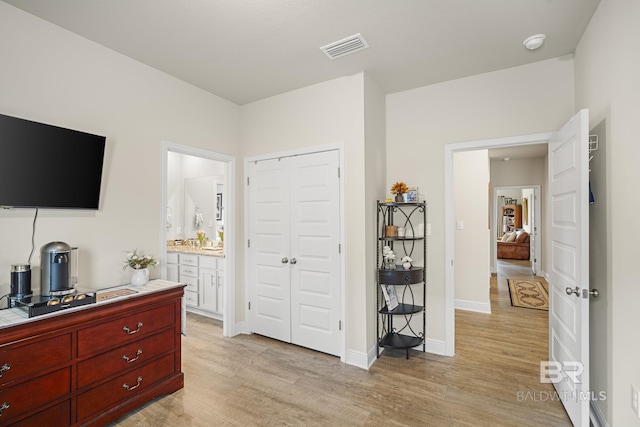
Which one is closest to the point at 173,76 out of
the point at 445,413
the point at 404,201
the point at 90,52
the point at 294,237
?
the point at 90,52

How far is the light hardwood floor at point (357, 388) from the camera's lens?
2.18 metres

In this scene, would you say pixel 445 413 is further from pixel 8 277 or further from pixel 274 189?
pixel 8 277

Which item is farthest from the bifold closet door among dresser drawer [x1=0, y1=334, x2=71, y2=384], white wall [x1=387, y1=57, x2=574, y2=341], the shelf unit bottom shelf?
dresser drawer [x1=0, y1=334, x2=71, y2=384]

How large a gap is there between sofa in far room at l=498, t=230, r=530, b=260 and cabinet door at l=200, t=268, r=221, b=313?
933cm

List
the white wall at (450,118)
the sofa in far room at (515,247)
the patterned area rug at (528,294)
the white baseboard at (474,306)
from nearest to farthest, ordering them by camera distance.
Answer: the white wall at (450,118), the white baseboard at (474,306), the patterned area rug at (528,294), the sofa in far room at (515,247)

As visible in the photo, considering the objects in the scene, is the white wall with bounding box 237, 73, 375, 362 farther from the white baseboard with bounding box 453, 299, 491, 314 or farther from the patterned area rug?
the patterned area rug

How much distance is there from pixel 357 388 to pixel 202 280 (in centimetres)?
261

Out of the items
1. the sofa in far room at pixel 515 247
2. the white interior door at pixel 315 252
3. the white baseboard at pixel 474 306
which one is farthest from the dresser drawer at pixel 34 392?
the sofa in far room at pixel 515 247

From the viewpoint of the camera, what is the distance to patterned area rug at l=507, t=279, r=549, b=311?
4.80 m

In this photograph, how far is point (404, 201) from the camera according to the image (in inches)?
122

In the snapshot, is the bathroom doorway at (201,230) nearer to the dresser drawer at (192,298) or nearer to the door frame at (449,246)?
the dresser drawer at (192,298)

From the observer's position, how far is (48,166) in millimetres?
2070

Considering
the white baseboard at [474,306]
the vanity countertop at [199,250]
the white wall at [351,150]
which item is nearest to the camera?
the white wall at [351,150]

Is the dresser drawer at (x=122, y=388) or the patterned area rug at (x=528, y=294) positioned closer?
the dresser drawer at (x=122, y=388)
